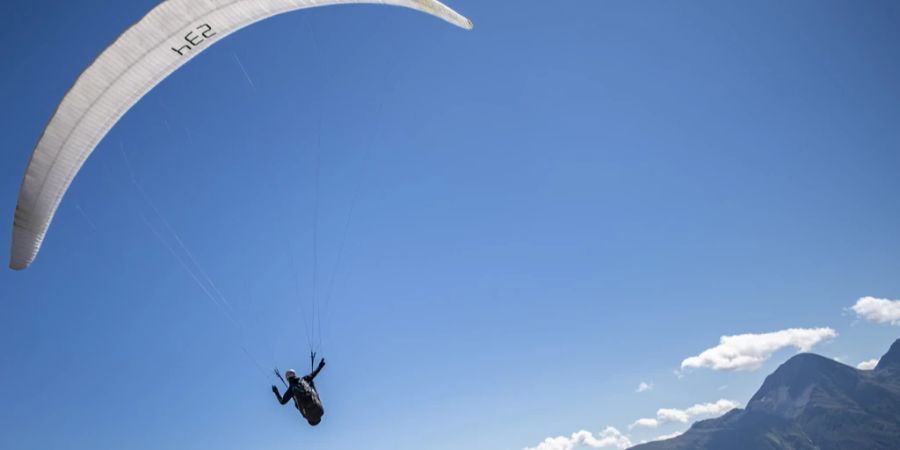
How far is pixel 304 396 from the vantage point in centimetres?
1667

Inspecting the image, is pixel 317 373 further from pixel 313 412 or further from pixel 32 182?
pixel 32 182

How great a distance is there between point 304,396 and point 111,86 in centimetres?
1084

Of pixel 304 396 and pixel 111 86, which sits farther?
pixel 304 396

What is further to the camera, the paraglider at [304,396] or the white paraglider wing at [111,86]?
the paraglider at [304,396]

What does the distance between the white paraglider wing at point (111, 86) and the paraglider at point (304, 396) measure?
8.91 m

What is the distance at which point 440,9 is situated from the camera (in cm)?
1738

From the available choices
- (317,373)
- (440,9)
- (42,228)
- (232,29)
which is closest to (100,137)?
(42,228)

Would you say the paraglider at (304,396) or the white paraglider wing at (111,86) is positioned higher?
the white paraglider wing at (111,86)

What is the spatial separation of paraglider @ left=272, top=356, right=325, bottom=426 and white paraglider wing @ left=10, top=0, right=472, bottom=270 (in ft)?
29.2

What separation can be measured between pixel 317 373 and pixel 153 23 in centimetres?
1150

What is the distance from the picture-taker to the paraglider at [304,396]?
1672 cm

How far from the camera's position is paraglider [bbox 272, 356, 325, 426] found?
1672cm

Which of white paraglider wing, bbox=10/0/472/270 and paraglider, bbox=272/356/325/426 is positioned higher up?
white paraglider wing, bbox=10/0/472/270

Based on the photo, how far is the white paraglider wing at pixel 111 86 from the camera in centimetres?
1387
